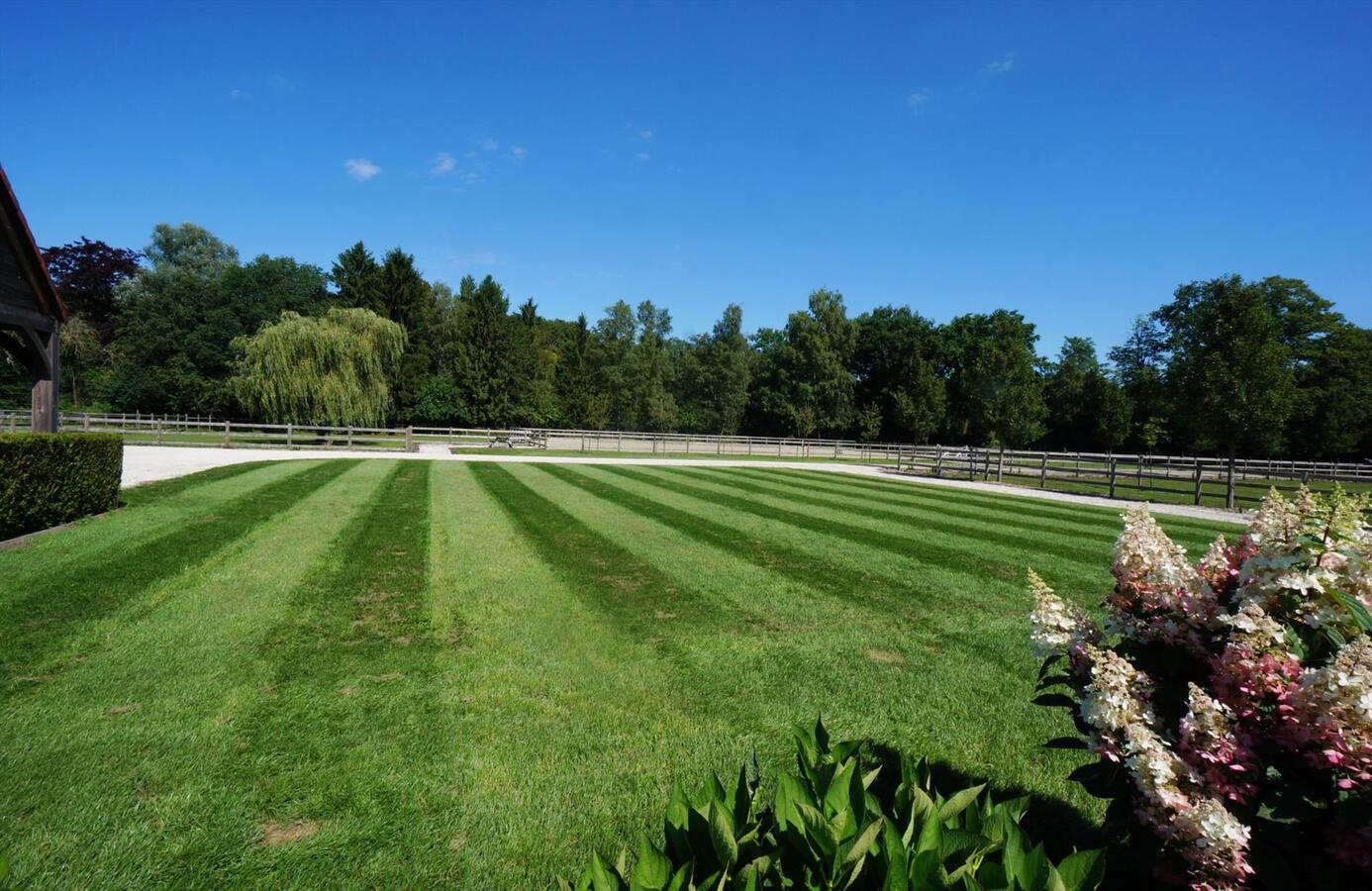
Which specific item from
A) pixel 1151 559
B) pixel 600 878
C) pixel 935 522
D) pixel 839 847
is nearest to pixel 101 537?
pixel 600 878

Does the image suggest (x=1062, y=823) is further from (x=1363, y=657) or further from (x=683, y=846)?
(x=683, y=846)

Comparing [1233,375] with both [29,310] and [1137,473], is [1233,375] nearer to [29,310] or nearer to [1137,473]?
[1137,473]

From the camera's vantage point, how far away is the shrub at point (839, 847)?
57.4 inches

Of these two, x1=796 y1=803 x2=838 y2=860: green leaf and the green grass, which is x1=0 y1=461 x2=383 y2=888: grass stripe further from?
the green grass

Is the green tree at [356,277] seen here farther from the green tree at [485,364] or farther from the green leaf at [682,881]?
the green leaf at [682,881]

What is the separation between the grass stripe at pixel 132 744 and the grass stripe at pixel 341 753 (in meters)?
0.15

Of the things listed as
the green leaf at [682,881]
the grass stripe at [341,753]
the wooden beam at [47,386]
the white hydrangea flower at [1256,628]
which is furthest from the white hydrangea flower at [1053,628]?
the wooden beam at [47,386]

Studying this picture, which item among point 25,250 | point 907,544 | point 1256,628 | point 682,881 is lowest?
point 907,544

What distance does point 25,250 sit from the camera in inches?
425

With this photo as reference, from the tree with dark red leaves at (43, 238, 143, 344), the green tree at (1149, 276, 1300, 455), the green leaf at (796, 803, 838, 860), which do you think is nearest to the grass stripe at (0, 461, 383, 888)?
the green leaf at (796, 803, 838, 860)

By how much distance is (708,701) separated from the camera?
412cm

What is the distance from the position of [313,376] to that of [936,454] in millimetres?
30611

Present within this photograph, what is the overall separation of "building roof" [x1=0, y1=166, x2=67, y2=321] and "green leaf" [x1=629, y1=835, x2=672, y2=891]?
14.3 metres

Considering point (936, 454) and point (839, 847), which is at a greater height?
point (936, 454)
